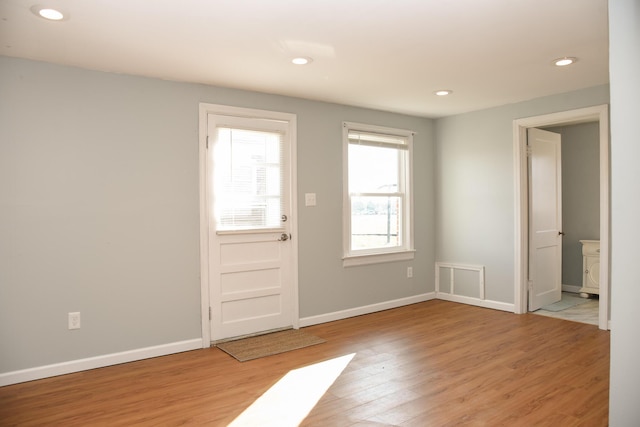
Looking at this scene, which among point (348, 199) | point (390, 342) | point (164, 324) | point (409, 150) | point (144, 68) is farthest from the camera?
point (409, 150)

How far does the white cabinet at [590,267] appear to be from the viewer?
18.5 ft

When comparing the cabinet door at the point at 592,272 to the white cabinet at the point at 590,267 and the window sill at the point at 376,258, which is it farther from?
the window sill at the point at 376,258

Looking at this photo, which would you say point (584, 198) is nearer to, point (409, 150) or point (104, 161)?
point (409, 150)

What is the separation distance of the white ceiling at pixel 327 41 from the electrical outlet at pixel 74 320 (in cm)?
188

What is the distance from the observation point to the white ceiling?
2.44 metres

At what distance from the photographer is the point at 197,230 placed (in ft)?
12.6

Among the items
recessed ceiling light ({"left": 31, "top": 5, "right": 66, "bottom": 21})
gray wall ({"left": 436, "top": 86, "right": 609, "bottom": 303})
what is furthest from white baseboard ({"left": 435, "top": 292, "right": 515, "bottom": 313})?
recessed ceiling light ({"left": 31, "top": 5, "right": 66, "bottom": 21})

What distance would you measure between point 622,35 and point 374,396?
2.36 m

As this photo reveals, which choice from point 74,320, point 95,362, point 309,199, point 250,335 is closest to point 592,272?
point 309,199

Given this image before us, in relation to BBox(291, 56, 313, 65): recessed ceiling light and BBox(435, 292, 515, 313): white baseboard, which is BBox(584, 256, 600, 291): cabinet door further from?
BBox(291, 56, 313, 65): recessed ceiling light

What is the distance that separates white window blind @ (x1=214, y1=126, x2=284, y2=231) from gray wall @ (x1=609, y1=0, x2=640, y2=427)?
2937mm

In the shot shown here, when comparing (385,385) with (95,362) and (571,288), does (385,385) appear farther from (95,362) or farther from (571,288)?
(571,288)

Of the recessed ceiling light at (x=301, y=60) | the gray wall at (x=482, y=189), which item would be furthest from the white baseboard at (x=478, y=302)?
the recessed ceiling light at (x=301, y=60)

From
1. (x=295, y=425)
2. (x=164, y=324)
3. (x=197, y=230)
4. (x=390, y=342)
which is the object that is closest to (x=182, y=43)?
(x=197, y=230)
